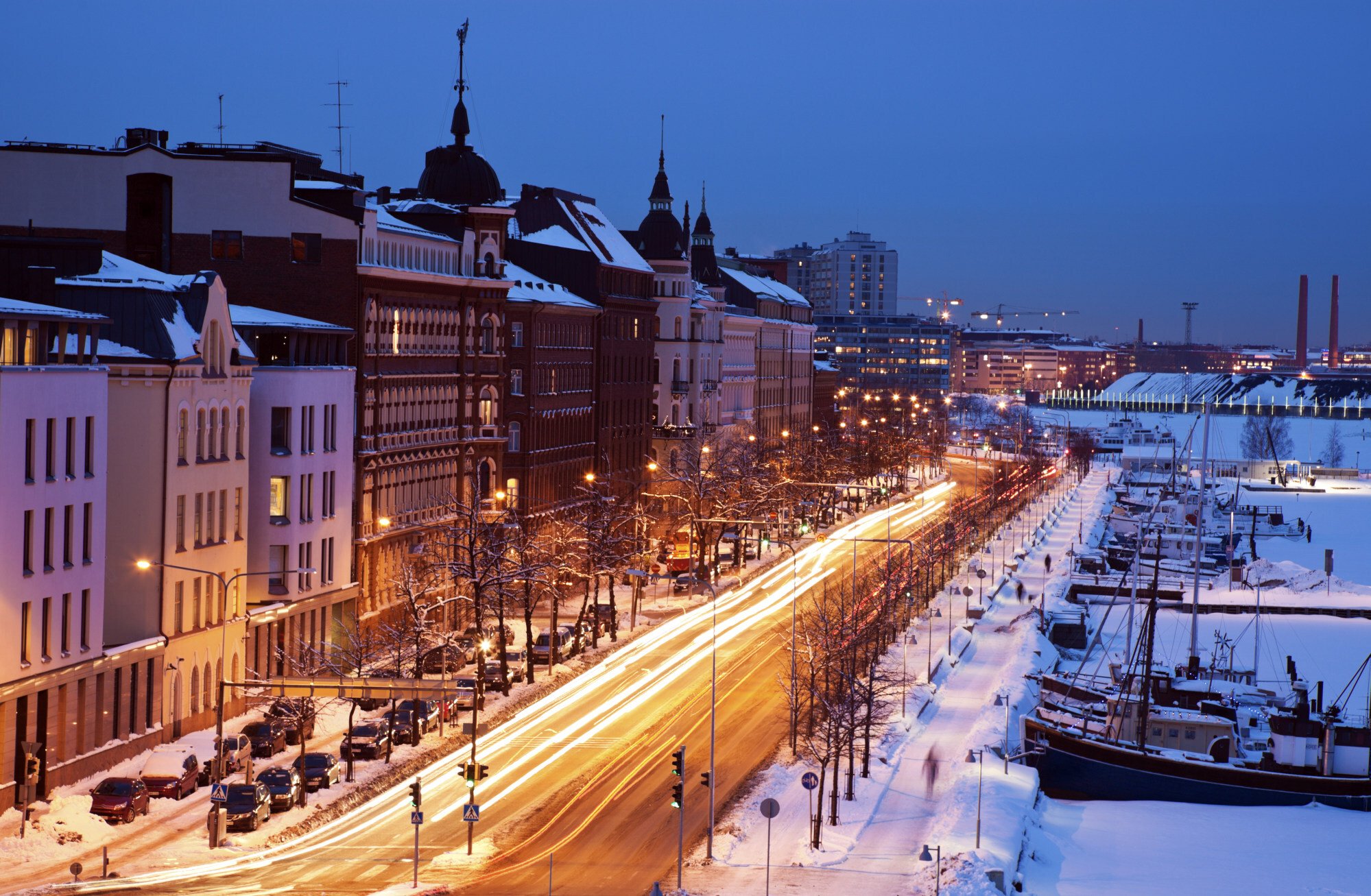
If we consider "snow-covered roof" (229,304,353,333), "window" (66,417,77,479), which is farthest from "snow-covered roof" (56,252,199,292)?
"window" (66,417,77,479)

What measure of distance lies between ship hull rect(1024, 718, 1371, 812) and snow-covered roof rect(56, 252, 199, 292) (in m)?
37.5

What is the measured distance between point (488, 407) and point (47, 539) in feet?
144

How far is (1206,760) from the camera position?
76.9 metres

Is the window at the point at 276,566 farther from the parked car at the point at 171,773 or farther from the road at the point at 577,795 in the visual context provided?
the parked car at the point at 171,773

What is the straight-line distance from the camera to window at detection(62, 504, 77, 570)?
57.8m

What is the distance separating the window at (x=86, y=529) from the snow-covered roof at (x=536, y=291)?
1693 inches

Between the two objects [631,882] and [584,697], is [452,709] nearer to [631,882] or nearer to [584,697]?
[584,697]

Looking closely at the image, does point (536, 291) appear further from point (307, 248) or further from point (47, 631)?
point (47, 631)

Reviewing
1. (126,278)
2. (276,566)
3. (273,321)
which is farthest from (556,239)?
(126,278)

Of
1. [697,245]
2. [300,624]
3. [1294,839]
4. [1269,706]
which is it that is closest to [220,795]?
[300,624]

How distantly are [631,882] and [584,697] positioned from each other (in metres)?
25.5

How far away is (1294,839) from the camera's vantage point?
68.1 metres

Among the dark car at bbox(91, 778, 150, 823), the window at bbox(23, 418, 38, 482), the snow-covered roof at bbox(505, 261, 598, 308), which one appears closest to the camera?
the dark car at bbox(91, 778, 150, 823)

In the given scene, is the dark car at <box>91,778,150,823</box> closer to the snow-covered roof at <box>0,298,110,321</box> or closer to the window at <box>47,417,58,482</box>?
the window at <box>47,417,58,482</box>
